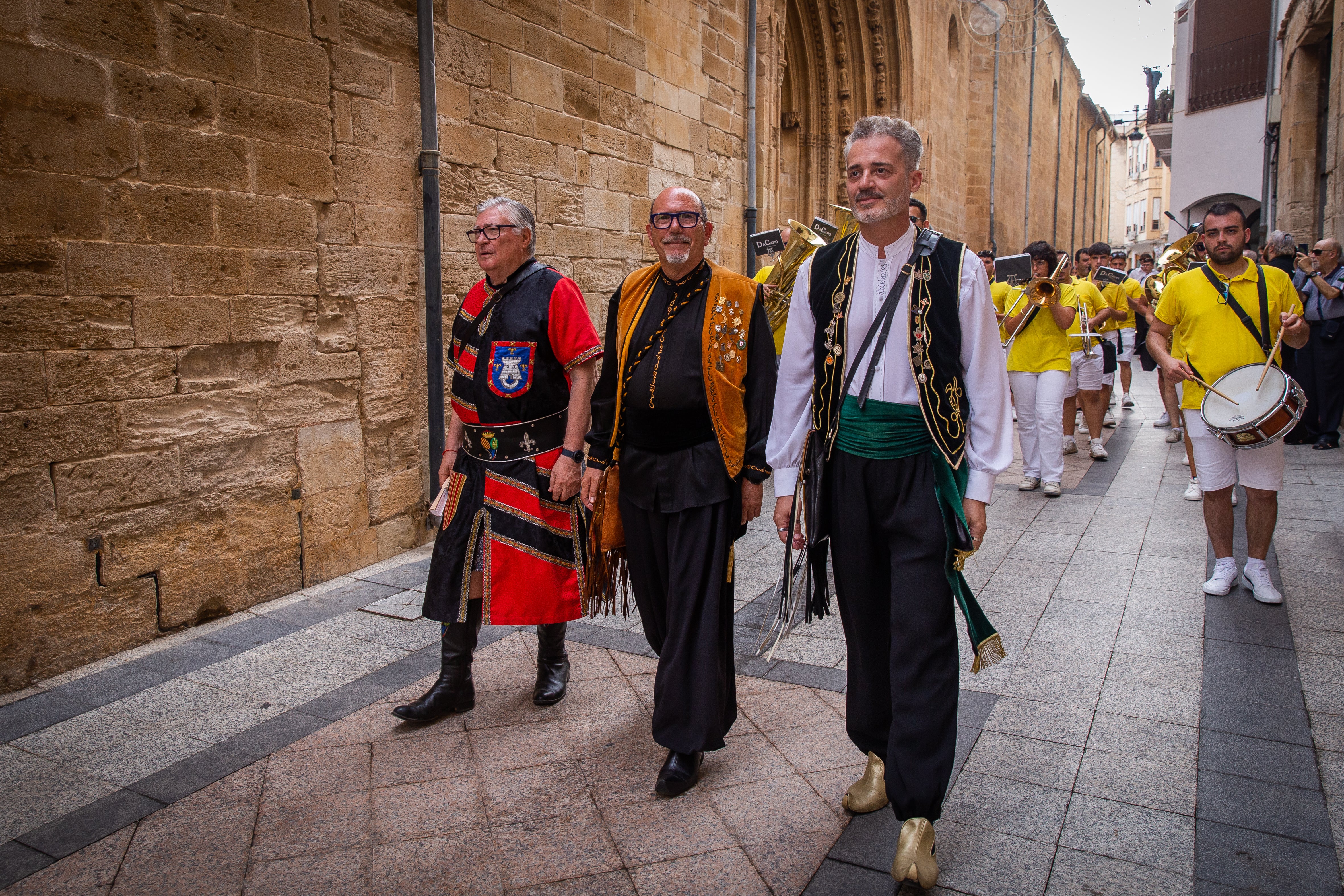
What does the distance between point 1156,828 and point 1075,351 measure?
23.0 feet

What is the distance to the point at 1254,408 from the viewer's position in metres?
4.45

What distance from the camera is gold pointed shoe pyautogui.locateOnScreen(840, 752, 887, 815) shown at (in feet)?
9.21

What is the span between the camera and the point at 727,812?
2.85 meters

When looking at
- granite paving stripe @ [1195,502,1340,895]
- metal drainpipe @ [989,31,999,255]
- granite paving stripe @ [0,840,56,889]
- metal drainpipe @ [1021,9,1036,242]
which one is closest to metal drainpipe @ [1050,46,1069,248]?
metal drainpipe @ [1021,9,1036,242]

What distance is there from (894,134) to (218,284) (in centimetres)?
353

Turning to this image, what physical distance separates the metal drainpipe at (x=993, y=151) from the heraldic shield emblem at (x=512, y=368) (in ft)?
71.4

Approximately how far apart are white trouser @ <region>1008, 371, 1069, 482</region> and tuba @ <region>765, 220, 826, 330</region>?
2389 mm

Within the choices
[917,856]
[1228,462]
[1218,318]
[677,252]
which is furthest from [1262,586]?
[677,252]

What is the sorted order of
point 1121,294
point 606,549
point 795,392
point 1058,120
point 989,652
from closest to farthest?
1. point 989,652
2. point 795,392
3. point 606,549
4. point 1121,294
5. point 1058,120

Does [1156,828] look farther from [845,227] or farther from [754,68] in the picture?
[754,68]

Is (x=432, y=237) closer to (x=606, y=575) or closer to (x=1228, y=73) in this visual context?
(x=606, y=575)

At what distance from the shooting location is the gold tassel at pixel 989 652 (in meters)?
2.59

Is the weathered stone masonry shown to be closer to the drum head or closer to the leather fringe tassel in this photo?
the leather fringe tassel

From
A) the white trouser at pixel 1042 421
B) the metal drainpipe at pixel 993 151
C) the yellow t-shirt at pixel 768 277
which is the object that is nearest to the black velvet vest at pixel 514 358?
the yellow t-shirt at pixel 768 277
